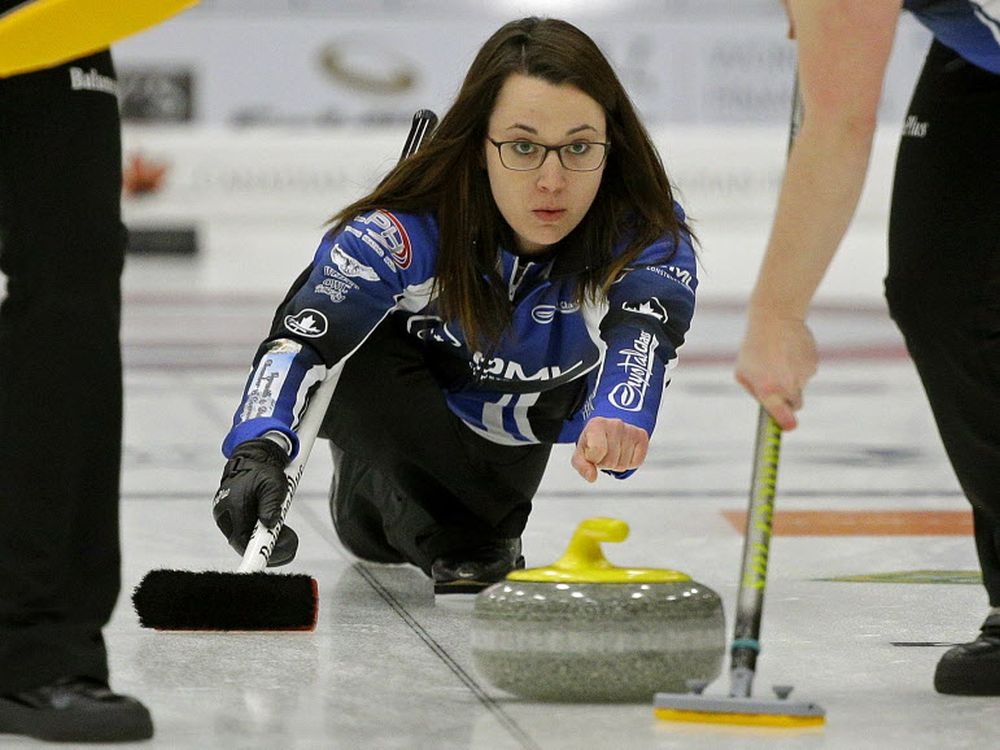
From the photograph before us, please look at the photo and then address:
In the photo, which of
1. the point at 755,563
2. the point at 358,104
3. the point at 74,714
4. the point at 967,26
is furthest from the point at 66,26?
the point at 358,104

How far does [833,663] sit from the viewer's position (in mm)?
2174

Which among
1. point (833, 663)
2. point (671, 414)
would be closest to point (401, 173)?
point (833, 663)

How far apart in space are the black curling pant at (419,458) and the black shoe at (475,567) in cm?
2

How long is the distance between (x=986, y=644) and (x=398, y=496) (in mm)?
1112

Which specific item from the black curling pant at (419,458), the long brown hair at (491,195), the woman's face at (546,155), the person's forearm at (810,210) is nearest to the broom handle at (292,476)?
the black curling pant at (419,458)

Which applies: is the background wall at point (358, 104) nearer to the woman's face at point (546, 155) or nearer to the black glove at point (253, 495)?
the woman's face at point (546, 155)

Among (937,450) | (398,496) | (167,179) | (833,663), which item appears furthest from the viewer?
(167,179)

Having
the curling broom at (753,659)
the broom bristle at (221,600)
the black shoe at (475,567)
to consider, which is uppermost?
the curling broom at (753,659)

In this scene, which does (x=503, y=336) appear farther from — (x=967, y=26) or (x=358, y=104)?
(x=358, y=104)

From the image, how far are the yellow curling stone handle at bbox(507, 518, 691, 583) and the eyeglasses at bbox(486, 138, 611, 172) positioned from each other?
74 centimetres

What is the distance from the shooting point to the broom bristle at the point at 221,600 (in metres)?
2.30

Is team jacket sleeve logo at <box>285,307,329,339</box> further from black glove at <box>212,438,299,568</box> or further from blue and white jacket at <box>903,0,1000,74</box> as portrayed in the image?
blue and white jacket at <box>903,0,1000,74</box>

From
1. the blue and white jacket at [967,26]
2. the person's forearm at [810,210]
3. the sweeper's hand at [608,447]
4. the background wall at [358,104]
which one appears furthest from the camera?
the background wall at [358,104]

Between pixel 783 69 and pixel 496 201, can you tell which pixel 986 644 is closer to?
pixel 496 201
